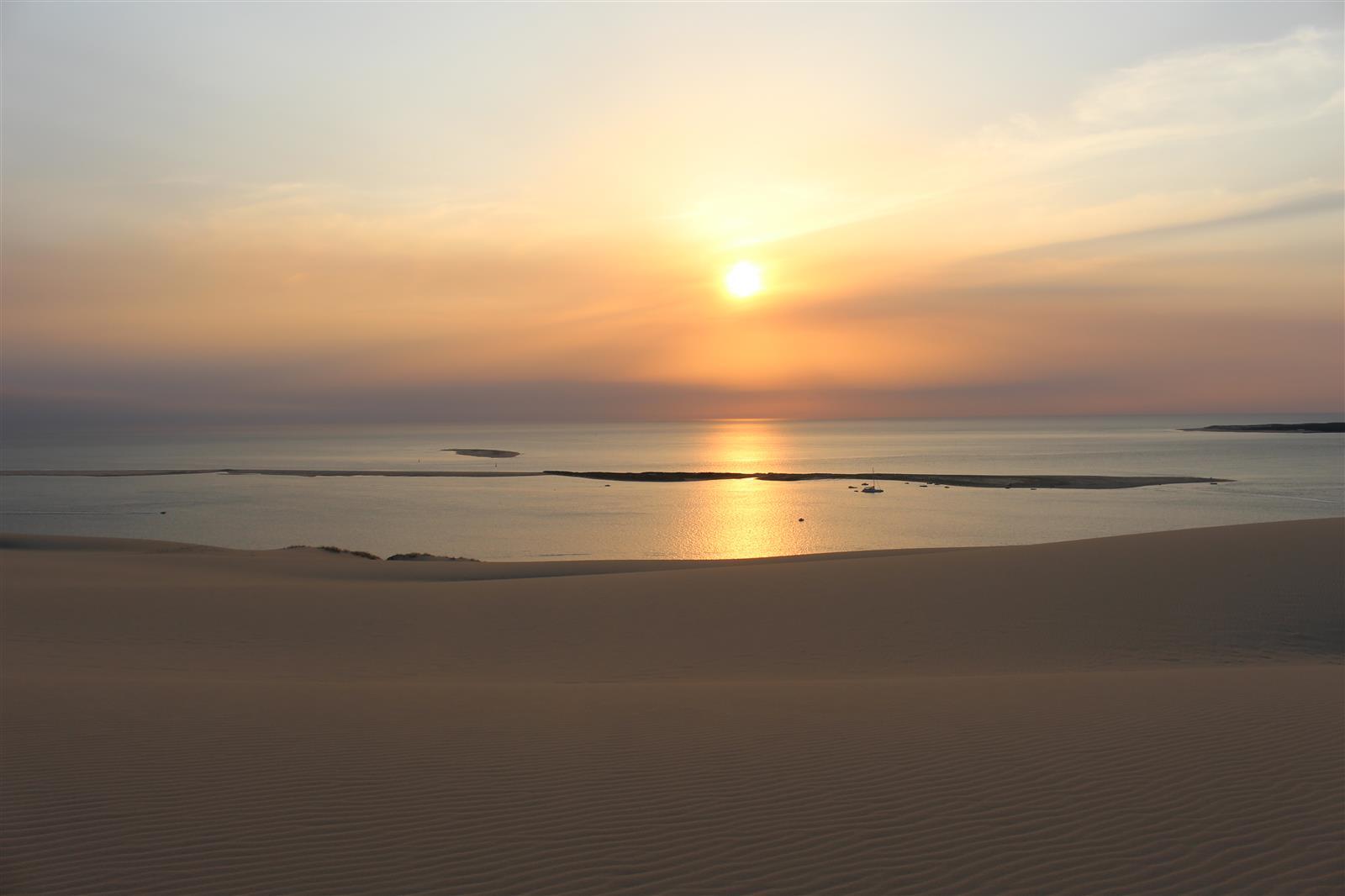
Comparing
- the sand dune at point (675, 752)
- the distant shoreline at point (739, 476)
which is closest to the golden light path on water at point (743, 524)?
the distant shoreline at point (739, 476)

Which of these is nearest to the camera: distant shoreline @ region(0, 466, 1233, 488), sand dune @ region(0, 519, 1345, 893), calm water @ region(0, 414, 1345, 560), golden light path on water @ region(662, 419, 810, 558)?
sand dune @ region(0, 519, 1345, 893)

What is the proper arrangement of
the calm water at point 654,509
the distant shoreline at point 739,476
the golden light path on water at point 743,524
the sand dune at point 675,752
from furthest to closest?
the distant shoreline at point 739,476, the calm water at point 654,509, the golden light path on water at point 743,524, the sand dune at point 675,752

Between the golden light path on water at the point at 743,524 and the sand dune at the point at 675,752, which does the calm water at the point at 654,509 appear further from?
the sand dune at the point at 675,752

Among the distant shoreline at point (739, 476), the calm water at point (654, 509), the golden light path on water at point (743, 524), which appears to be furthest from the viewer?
the distant shoreline at point (739, 476)

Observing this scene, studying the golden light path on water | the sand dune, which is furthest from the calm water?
the sand dune

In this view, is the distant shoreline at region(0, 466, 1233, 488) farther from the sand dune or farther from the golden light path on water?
the sand dune

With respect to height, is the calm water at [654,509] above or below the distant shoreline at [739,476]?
below
